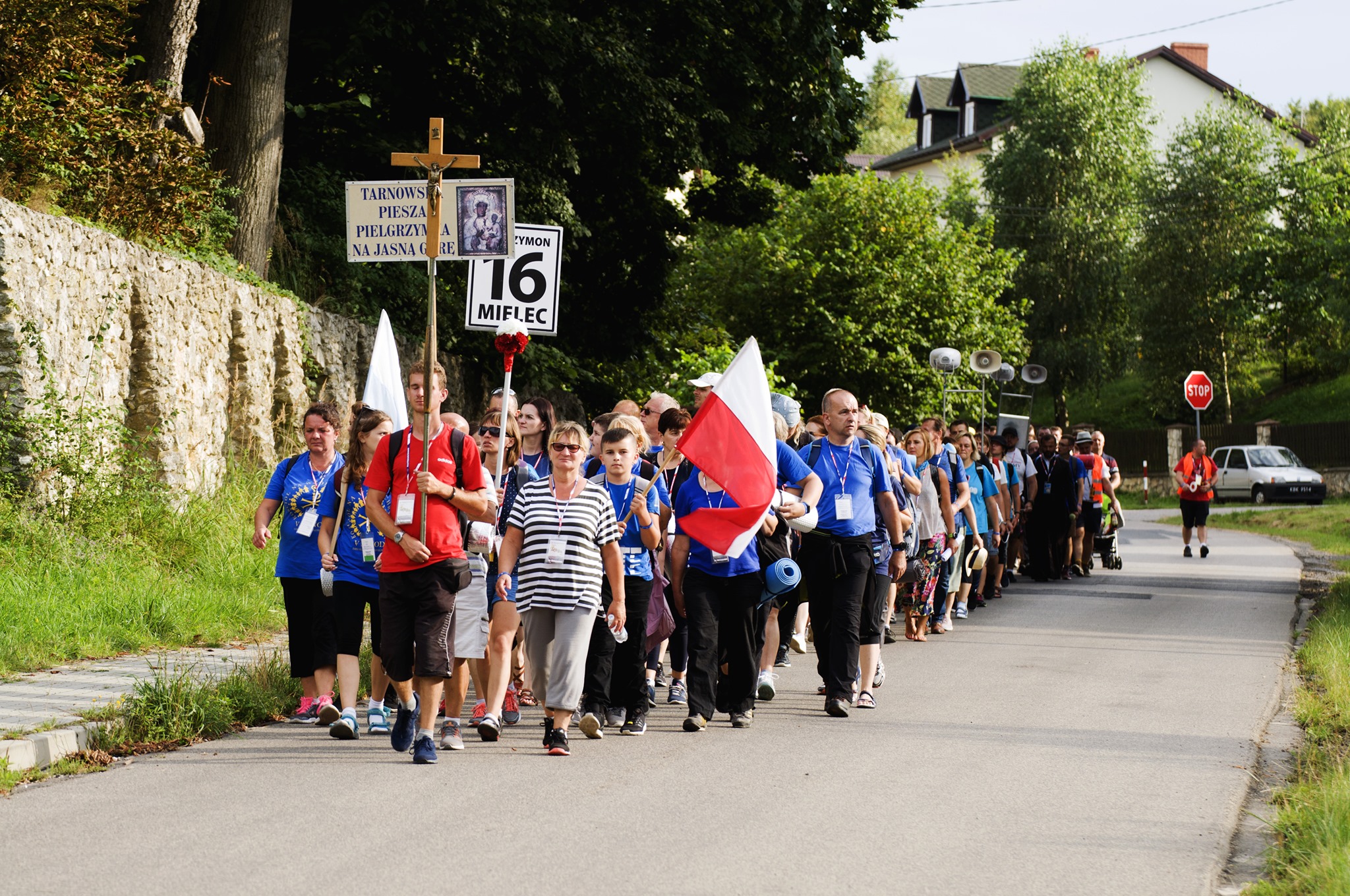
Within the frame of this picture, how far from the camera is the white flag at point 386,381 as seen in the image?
9.67m

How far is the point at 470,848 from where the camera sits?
5.91m

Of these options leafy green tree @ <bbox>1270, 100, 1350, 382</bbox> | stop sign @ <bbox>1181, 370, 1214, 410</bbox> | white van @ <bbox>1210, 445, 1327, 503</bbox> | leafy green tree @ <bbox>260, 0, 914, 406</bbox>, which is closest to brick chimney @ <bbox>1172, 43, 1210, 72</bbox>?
leafy green tree @ <bbox>1270, 100, 1350, 382</bbox>

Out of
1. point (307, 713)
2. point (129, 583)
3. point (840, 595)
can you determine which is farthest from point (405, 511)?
point (129, 583)

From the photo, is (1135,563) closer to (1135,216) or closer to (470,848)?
(470,848)

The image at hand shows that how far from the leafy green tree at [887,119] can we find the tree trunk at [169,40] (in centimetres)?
7660

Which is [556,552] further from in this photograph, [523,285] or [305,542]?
[523,285]

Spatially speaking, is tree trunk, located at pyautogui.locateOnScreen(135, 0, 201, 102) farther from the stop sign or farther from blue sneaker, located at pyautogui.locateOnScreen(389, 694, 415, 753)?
the stop sign

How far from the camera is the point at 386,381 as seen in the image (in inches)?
384

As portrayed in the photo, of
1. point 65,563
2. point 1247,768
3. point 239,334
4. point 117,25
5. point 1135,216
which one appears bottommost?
point 1247,768

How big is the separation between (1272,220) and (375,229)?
6058 centimetres

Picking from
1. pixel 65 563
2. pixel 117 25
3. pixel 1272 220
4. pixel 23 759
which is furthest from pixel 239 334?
pixel 1272 220

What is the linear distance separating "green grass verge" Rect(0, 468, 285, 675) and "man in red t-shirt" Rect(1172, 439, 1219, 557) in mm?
14715

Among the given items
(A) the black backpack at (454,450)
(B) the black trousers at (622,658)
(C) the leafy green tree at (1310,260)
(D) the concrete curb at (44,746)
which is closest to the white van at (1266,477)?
(C) the leafy green tree at (1310,260)

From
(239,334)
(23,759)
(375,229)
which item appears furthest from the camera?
(239,334)
